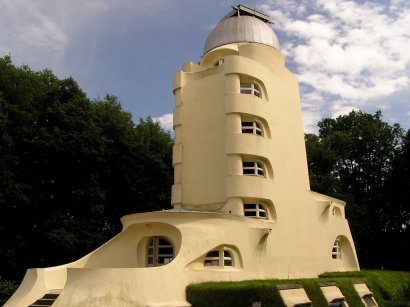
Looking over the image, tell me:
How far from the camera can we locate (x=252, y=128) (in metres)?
25.2

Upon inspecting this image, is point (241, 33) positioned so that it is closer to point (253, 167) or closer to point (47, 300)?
point (253, 167)

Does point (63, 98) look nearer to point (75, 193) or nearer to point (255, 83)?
point (75, 193)

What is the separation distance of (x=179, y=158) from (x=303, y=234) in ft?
27.4

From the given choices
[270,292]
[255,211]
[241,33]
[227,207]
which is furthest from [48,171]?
[270,292]

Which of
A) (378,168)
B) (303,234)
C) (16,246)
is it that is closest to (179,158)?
(303,234)

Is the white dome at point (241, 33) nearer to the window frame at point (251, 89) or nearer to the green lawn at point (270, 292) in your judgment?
the window frame at point (251, 89)

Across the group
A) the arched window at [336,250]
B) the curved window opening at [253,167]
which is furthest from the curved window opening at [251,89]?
the arched window at [336,250]

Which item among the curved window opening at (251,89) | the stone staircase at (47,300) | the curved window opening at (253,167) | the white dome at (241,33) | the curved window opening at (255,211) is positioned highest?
the white dome at (241,33)

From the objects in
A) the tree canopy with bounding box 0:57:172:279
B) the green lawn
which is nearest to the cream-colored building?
the green lawn

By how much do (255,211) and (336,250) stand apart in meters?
9.03

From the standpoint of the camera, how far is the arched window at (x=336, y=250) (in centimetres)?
2938

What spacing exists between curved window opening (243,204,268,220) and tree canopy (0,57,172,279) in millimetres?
12396

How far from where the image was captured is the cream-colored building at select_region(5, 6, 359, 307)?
18.3 metres

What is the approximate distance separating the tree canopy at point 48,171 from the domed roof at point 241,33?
10776 mm
